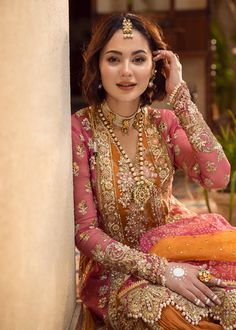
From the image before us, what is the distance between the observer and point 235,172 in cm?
399

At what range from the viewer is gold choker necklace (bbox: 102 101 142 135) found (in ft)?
9.26

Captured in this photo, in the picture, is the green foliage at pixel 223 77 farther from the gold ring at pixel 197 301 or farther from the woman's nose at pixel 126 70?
the gold ring at pixel 197 301

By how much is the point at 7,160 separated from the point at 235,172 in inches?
86.1

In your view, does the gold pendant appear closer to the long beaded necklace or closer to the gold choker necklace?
the long beaded necklace

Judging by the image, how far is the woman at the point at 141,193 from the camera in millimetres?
2539

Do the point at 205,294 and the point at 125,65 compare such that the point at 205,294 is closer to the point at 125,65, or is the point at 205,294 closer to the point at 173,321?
the point at 173,321

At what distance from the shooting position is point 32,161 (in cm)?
212

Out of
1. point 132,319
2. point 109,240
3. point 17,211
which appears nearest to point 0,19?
point 17,211

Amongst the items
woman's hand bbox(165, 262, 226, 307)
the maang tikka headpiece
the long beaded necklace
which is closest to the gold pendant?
the long beaded necklace

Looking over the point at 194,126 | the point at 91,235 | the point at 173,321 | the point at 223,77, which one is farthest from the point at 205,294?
the point at 223,77

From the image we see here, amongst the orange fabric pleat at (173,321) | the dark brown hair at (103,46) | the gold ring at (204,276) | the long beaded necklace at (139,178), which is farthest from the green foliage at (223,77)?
the orange fabric pleat at (173,321)

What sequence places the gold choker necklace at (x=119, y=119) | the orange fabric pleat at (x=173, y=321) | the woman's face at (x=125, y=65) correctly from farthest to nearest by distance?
the gold choker necklace at (x=119, y=119) → the woman's face at (x=125, y=65) → the orange fabric pleat at (x=173, y=321)

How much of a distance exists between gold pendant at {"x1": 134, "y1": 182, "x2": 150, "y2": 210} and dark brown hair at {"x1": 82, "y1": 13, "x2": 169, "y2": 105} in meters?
0.33

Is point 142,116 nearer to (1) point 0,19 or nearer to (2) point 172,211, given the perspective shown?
(2) point 172,211
